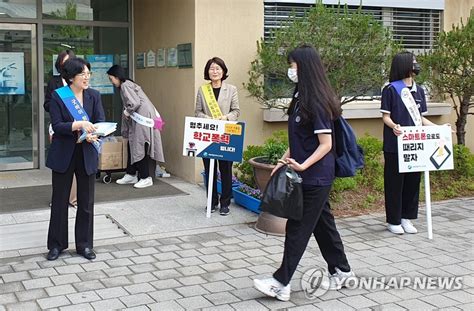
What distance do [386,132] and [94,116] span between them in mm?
2981

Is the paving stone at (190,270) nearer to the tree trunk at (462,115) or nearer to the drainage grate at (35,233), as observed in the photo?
the drainage grate at (35,233)

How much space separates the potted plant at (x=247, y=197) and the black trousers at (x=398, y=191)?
1.50 meters

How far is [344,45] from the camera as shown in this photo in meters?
7.46

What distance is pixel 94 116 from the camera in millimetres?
5508

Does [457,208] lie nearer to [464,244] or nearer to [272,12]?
[464,244]

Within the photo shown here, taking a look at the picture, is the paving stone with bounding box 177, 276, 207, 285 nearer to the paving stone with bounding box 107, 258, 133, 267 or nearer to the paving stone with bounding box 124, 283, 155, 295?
the paving stone with bounding box 124, 283, 155, 295

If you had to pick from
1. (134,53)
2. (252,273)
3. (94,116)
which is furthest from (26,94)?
(252,273)

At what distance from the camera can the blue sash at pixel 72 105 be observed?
17.5 ft

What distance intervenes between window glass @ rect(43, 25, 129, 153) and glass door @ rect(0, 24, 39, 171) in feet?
0.79

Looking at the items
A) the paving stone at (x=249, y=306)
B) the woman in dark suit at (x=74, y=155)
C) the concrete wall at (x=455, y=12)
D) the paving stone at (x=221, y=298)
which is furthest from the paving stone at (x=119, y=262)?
the concrete wall at (x=455, y=12)

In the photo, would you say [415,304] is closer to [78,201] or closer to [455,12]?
[78,201]

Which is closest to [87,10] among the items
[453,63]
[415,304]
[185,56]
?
[185,56]

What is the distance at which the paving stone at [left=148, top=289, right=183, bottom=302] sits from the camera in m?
4.60

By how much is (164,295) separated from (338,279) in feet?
4.45
